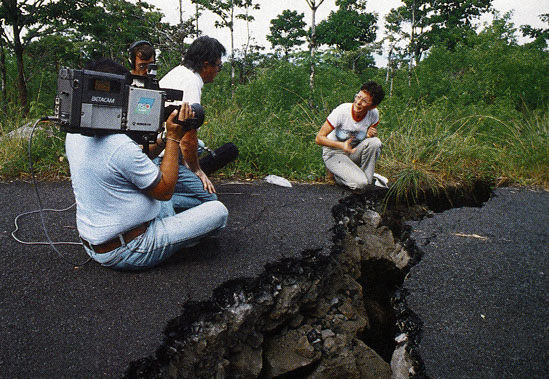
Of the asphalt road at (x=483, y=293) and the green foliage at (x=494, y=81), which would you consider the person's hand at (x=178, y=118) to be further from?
the green foliage at (x=494, y=81)

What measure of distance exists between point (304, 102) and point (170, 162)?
607cm

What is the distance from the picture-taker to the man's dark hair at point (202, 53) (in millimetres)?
3539

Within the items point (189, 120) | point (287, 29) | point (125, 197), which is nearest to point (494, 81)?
point (189, 120)

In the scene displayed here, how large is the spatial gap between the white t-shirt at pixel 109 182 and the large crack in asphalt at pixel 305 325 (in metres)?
0.64

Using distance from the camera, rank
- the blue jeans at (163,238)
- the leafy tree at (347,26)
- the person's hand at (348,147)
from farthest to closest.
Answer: the leafy tree at (347,26) < the person's hand at (348,147) < the blue jeans at (163,238)

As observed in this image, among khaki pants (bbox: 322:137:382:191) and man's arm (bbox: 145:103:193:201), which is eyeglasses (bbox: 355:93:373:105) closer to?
khaki pants (bbox: 322:137:382:191)

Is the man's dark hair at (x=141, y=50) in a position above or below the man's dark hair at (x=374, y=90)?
above

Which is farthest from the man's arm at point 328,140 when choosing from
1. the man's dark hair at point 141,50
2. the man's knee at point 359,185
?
the man's dark hair at point 141,50

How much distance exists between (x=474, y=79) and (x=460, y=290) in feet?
29.6

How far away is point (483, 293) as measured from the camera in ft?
9.84

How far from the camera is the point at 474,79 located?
10.4 m

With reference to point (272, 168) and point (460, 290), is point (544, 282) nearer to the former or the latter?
point (460, 290)

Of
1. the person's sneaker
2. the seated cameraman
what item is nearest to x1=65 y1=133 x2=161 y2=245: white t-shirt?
the seated cameraman

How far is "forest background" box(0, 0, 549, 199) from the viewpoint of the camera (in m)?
5.54
